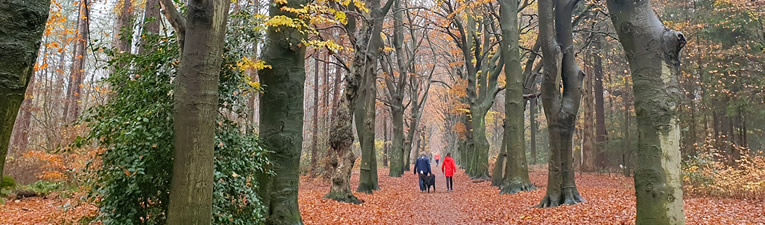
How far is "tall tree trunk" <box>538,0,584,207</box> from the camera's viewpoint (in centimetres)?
1003

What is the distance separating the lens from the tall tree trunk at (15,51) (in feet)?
7.50

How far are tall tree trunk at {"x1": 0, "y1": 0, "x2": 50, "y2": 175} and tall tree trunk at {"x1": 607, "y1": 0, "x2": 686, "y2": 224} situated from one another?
5589 mm

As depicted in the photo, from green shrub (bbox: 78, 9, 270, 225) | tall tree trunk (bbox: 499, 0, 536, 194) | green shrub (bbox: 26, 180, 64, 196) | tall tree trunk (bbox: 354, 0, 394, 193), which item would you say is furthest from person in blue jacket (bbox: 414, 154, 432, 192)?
green shrub (bbox: 26, 180, 64, 196)

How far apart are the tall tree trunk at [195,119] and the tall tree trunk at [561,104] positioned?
28.1 feet

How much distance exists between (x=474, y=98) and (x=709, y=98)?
1043 centimetres

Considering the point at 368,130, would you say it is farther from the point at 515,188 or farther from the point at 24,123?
the point at 24,123

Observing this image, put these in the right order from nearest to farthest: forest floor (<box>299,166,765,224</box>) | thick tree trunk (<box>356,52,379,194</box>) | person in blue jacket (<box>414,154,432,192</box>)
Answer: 1. forest floor (<box>299,166,765,224</box>)
2. thick tree trunk (<box>356,52,379,194</box>)
3. person in blue jacket (<box>414,154,432,192</box>)

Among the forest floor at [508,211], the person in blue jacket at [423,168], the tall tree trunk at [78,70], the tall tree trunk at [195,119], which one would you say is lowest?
the forest floor at [508,211]

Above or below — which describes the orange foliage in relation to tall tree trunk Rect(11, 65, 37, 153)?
below

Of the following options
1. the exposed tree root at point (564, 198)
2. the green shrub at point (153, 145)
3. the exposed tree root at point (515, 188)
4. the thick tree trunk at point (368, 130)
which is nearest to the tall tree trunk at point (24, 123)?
the thick tree trunk at point (368, 130)

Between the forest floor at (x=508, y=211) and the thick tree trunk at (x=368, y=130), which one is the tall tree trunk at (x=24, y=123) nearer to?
the forest floor at (x=508, y=211)

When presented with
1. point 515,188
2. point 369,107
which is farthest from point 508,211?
point 369,107

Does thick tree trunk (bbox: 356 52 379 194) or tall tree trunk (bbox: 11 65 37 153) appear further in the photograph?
tall tree trunk (bbox: 11 65 37 153)

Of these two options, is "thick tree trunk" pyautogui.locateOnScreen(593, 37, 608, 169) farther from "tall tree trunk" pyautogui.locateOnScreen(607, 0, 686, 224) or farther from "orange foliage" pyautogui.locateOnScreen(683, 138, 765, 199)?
"tall tree trunk" pyautogui.locateOnScreen(607, 0, 686, 224)
